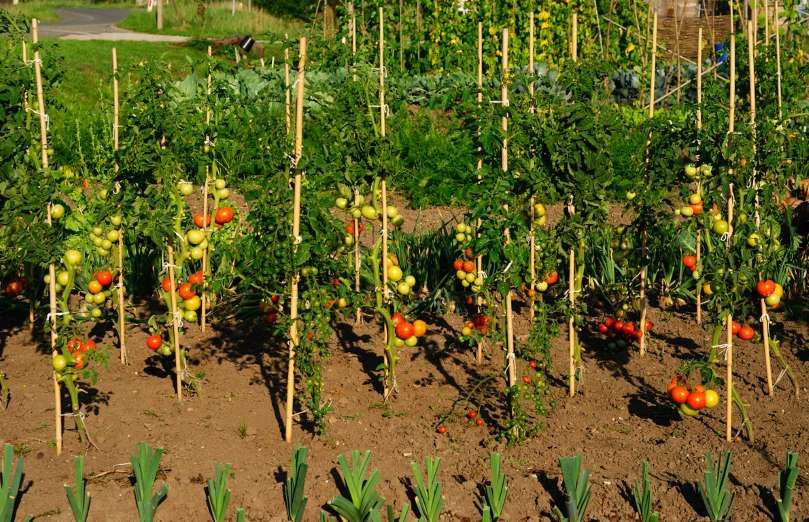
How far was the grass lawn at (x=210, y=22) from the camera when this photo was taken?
25.7 m

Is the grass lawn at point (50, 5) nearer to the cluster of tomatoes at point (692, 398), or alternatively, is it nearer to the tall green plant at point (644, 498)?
the cluster of tomatoes at point (692, 398)

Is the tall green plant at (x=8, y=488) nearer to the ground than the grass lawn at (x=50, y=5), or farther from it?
nearer to the ground

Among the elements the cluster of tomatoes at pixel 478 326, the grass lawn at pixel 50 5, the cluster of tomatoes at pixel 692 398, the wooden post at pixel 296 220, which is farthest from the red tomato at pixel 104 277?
the grass lawn at pixel 50 5

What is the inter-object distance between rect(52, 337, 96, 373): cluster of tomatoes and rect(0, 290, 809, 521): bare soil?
398mm

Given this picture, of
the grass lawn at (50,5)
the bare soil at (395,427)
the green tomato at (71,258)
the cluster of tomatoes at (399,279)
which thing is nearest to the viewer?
the bare soil at (395,427)

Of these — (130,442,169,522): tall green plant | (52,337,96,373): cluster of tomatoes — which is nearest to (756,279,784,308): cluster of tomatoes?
(130,442,169,522): tall green plant

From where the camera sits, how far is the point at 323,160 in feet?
16.9

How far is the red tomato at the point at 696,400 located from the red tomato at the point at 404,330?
141 cm

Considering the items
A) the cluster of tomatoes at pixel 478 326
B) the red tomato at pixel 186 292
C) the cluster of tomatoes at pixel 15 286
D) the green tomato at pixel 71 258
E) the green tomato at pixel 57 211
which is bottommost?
the cluster of tomatoes at pixel 478 326

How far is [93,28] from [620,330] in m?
23.0

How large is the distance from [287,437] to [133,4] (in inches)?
1303

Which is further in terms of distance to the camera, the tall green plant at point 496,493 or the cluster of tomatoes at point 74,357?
the cluster of tomatoes at point 74,357

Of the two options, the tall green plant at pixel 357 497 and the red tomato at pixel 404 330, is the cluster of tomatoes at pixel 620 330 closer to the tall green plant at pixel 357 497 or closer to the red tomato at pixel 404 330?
the red tomato at pixel 404 330

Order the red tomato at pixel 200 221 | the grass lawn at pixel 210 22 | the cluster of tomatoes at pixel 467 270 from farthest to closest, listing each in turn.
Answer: the grass lawn at pixel 210 22, the cluster of tomatoes at pixel 467 270, the red tomato at pixel 200 221
